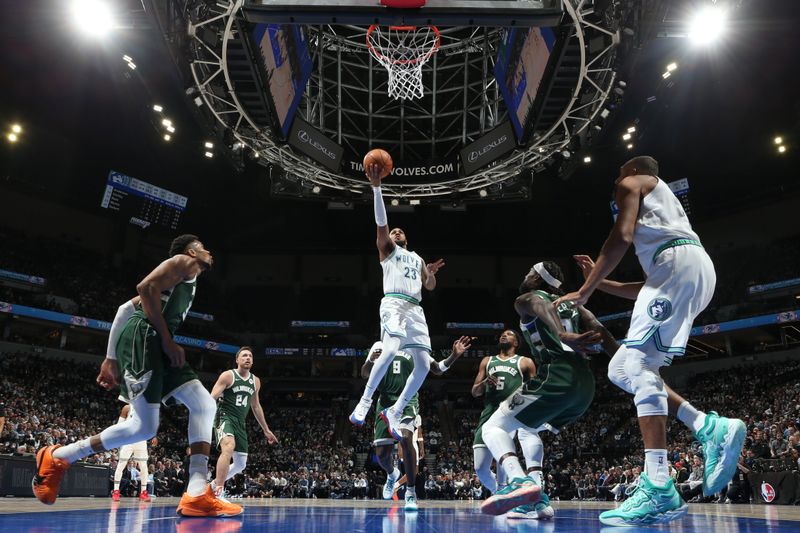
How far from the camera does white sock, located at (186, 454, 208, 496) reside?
476cm

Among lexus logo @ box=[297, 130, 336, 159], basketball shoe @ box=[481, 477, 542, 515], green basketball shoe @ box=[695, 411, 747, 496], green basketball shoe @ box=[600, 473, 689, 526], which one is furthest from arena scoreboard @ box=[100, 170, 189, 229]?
green basketball shoe @ box=[695, 411, 747, 496]

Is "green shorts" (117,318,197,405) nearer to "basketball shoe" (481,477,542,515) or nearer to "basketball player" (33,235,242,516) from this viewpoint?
"basketball player" (33,235,242,516)

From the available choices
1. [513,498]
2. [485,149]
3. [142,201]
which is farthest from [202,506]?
[142,201]

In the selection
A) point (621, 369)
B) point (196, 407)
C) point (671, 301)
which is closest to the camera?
point (671, 301)

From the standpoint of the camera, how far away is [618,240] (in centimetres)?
388

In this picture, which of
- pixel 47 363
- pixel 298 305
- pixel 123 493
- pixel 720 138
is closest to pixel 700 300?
pixel 123 493

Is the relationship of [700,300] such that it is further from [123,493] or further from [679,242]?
[123,493]

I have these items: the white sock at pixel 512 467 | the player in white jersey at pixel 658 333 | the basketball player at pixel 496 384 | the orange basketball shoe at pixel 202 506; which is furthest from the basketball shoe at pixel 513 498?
the basketball player at pixel 496 384

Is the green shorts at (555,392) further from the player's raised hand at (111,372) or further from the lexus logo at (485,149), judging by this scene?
the lexus logo at (485,149)

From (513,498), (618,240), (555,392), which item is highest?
(618,240)

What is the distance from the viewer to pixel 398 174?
19.7 metres

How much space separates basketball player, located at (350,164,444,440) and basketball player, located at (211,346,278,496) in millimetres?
2320

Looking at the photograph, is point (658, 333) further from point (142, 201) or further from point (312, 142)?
point (142, 201)

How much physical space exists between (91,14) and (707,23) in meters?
15.0
